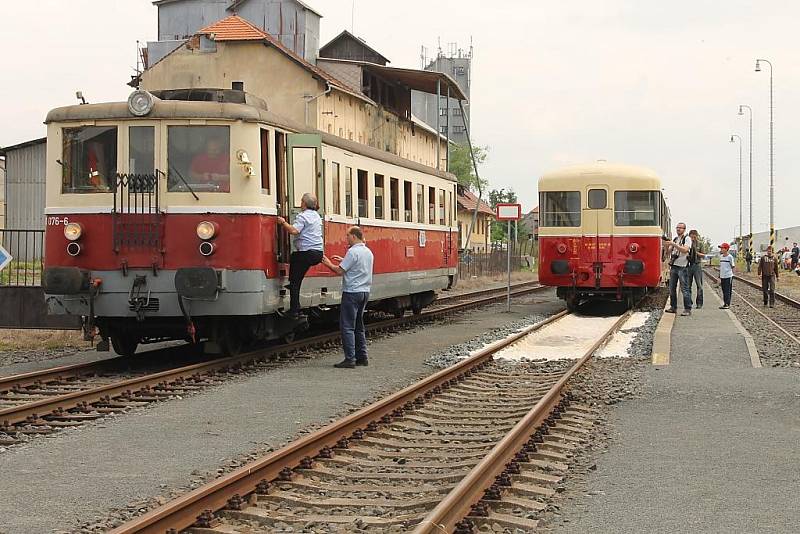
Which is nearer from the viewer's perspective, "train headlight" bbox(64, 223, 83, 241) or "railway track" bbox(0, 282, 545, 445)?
"railway track" bbox(0, 282, 545, 445)

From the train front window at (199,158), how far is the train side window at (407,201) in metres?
6.39

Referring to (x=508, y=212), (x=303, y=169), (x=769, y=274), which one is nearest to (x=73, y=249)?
(x=303, y=169)

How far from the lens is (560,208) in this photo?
76.5ft

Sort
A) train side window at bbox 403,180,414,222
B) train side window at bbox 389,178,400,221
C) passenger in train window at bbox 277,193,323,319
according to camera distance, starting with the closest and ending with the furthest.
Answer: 1. passenger in train window at bbox 277,193,323,319
2. train side window at bbox 389,178,400,221
3. train side window at bbox 403,180,414,222

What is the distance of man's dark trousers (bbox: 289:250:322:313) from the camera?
1266 centimetres

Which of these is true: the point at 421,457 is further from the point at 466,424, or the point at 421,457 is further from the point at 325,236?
the point at 325,236

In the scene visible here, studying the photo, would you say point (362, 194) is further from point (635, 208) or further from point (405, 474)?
point (405, 474)

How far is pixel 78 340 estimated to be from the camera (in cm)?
1612

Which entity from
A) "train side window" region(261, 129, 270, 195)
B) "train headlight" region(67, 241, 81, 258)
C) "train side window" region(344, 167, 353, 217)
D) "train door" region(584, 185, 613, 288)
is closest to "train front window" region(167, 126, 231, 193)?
"train side window" region(261, 129, 270, 195)

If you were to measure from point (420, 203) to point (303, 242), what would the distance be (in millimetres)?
6946

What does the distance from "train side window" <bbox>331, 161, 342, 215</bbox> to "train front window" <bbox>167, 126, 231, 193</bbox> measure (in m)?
2.52

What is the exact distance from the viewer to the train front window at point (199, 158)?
39.2 feet

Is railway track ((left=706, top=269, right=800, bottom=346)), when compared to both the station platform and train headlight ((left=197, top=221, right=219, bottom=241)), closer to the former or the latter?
the station platform

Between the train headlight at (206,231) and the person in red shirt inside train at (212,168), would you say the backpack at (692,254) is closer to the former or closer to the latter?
the person in red shirt inside train at (212,168)
